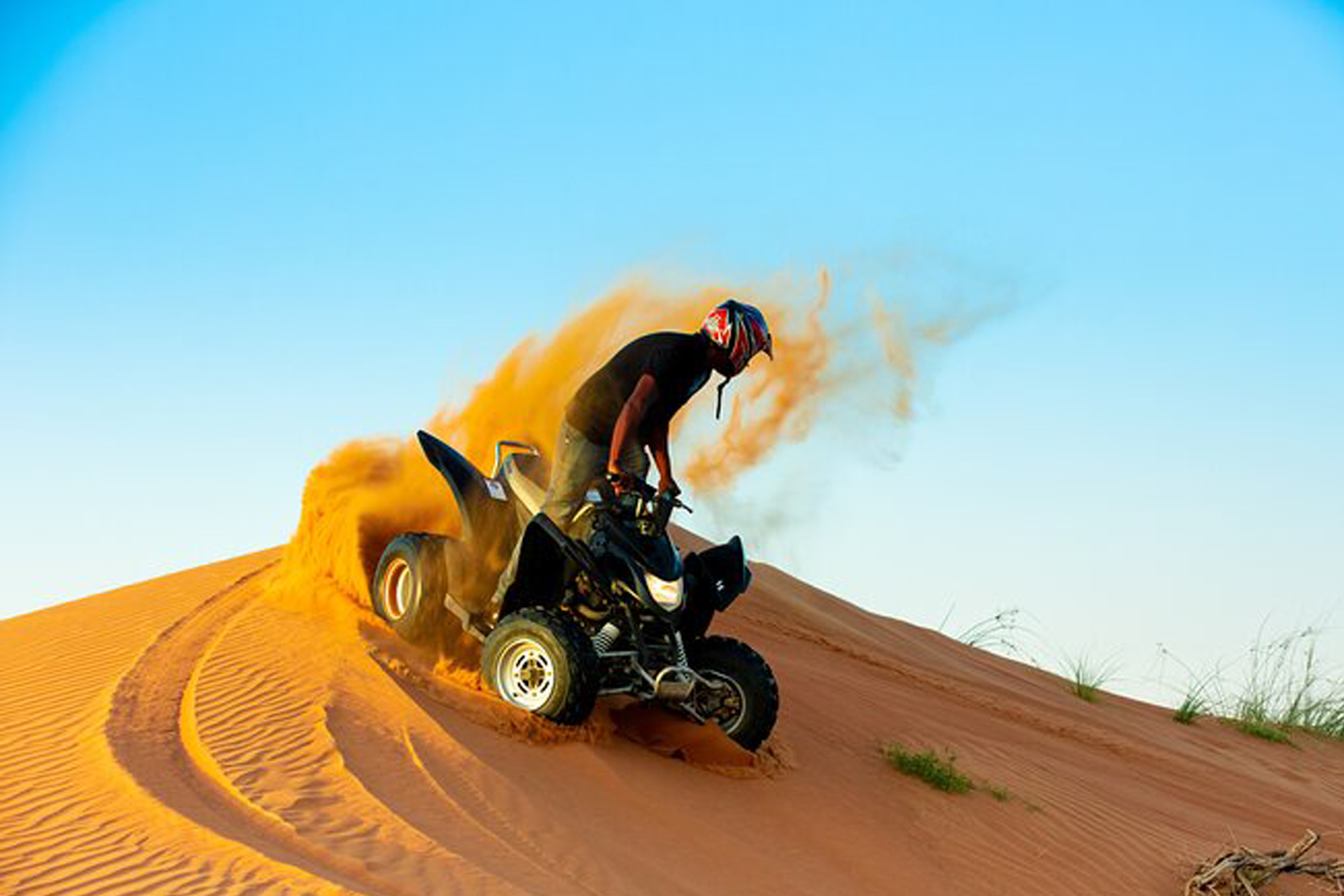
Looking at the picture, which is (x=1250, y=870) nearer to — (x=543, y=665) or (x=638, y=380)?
(x=543, y=665)

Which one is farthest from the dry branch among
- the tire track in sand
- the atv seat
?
the tire track in sand

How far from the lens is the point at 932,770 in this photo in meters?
8.12

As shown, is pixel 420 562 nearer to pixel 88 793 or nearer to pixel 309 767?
pixel 309 767

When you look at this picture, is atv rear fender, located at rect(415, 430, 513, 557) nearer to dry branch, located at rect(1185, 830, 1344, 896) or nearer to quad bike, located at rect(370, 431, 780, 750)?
quad bike, located at rect(370, 431, 780, 750)

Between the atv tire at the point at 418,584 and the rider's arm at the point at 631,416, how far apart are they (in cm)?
164

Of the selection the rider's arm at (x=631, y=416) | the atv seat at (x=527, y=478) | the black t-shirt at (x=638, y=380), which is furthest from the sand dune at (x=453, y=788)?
the black t-shirt at (x=638, y=380)

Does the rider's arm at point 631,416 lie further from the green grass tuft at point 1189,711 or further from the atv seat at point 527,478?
the green grass tuft at point 1189,711

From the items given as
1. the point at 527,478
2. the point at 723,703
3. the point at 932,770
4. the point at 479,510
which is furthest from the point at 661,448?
the point at 932,770

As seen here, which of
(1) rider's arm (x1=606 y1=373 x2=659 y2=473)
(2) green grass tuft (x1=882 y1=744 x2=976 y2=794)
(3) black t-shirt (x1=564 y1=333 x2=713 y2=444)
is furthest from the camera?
(2) green grass tuft (x1=882 y1=744 x2=976 y2=794)

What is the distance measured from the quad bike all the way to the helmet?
0.94 m

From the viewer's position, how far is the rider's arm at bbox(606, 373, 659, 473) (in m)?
6.73

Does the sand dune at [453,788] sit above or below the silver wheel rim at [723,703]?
below

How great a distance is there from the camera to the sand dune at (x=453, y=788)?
5062 mm

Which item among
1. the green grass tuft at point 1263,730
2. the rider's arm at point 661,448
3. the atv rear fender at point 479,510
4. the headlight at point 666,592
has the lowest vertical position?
the headlight at point 666,592
